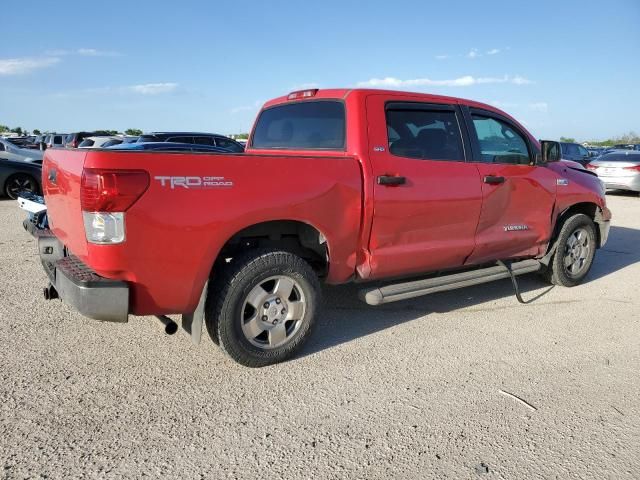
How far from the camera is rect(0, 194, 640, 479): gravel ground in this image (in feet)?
8.48

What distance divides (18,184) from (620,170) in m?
16.5

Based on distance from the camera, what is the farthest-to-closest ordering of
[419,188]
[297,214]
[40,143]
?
[40,143]
[419,188]
[297,214]

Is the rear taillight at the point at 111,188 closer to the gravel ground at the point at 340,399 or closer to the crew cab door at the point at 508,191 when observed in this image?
the gravel ground at the point at 340,399

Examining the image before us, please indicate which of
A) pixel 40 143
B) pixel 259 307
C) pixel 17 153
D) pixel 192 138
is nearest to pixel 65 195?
pixel 259 307

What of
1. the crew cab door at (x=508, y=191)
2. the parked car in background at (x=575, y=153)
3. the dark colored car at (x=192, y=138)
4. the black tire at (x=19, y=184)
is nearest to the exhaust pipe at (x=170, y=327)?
the crew cab door at (x=508, y=191)

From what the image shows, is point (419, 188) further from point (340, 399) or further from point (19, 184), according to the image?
point (19, 184)

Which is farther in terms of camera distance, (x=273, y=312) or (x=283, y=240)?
(x=283, y=240)

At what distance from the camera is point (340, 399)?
3.20m

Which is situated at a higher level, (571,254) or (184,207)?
(184,207)

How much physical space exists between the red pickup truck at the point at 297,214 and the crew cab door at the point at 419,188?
0.01 meters

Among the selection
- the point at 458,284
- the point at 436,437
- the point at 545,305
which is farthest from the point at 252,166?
the point at 545,305

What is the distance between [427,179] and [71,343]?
2967 millimetres

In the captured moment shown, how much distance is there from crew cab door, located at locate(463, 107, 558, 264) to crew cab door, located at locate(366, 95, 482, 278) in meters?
0.17

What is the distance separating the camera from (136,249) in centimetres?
298
